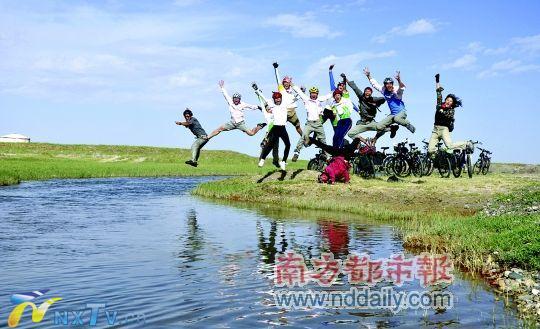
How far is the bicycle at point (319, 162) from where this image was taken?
31.4 metres

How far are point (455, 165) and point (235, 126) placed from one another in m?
11.7

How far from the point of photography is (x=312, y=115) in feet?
88.4

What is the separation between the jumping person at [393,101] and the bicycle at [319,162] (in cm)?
586

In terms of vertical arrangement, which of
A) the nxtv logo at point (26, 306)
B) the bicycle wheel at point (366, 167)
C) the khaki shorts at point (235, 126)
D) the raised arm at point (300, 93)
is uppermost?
the raised arm at point (300, 93)

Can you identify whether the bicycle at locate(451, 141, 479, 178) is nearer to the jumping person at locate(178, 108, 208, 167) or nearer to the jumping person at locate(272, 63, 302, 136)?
the jumping person at locate(272, 63, 302, 136)

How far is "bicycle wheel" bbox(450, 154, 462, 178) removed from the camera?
2866 centimetres

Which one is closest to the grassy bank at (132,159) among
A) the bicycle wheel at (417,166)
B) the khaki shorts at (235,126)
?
the khaki shorts at (235,126)

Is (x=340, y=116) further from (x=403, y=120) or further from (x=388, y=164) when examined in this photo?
(x=388, y=164)

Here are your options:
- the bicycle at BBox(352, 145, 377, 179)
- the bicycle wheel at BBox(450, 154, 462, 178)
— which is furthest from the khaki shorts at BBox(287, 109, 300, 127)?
the bicycle wheel at BBox(450, 154, 462, 178)

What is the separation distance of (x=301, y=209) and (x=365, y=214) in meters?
3.44

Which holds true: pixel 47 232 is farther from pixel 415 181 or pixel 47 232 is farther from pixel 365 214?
pixel 415 181

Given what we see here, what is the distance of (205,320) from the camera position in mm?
8469

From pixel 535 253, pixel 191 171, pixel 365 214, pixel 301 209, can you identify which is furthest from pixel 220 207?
pixel 191 171

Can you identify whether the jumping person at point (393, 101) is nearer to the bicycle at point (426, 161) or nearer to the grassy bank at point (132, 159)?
the bicycle at point (426, 161)
